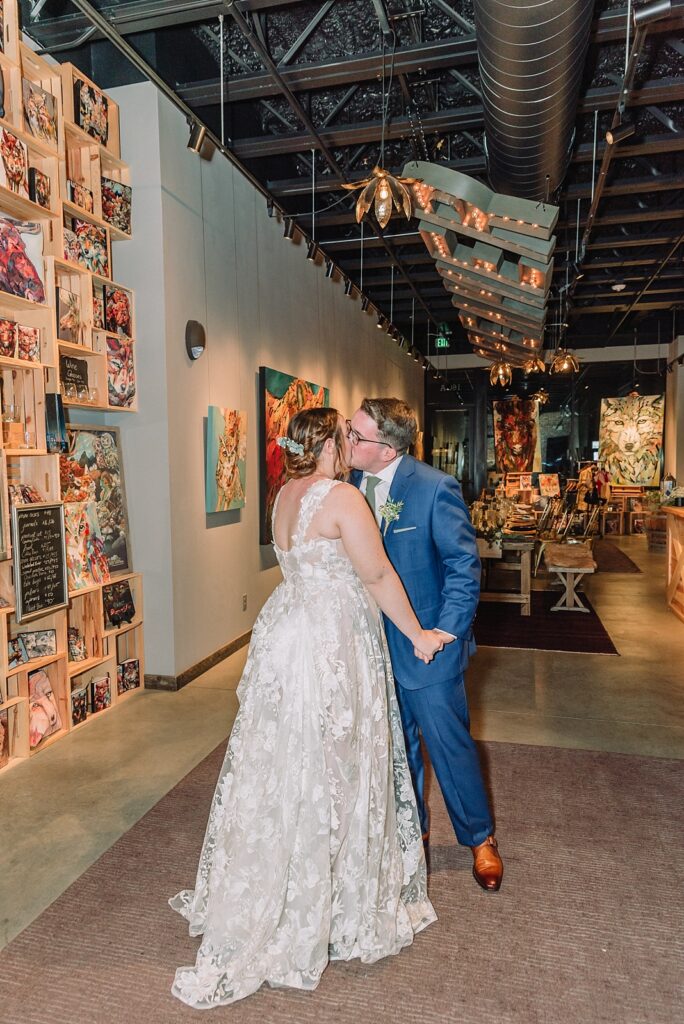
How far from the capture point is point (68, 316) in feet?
13.6

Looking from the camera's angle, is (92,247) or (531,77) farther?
(92,247)

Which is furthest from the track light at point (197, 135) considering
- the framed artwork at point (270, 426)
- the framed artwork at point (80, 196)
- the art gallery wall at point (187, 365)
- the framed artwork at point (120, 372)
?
the framed artwork at point (270, 426)

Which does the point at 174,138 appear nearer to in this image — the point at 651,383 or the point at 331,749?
the point at 331,749

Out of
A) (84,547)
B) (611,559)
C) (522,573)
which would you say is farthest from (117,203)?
(611,559)

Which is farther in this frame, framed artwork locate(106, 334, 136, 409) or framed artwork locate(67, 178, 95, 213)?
framed artwork locate(106, 334, 136, 409)

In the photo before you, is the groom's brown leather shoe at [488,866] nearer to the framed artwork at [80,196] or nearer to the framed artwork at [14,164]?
the framed artwork at [14,164]

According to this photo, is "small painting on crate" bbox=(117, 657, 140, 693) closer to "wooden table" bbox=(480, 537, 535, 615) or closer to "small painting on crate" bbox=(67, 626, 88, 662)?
"small painting on crate" bbox=(67, 626, 88, 662)

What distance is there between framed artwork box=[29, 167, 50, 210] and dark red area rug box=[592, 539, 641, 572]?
906 centimetres

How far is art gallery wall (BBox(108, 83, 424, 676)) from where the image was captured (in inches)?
189

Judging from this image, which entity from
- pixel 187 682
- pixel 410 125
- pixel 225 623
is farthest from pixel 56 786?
pixel 410 125

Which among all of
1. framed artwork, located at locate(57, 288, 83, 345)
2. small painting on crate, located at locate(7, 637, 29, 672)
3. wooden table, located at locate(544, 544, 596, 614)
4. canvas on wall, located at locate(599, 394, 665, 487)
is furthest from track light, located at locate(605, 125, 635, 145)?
canvas on wall, located at locate(599, 394, 665, 487)

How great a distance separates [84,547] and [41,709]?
1.02m

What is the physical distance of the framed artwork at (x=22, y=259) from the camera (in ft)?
11.8

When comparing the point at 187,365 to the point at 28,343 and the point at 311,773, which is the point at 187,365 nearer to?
the point at 28,343
